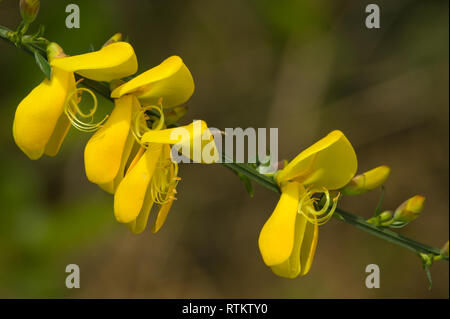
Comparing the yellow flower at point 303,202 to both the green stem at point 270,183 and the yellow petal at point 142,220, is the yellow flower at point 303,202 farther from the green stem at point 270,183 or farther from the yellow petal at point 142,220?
the yellow petal at point 142,220

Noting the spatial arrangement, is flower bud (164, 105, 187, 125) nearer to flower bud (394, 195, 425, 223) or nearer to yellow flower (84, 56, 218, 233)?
yellow flower (84, 56, 218, 233)

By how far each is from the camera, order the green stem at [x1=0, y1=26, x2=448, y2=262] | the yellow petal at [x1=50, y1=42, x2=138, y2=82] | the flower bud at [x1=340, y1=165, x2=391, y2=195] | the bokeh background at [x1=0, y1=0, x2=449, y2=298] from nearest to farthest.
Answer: the yellow petal at [x1=50, y1=42, x2=138, y2=82], the green stem at [x1=0, y1=26, x2=448, y2=262], the flower bud at [x1=340, y1=165, x2=391, y2=195], the bokeh background at [x1=0, y1=0, x2=449, y2=298]

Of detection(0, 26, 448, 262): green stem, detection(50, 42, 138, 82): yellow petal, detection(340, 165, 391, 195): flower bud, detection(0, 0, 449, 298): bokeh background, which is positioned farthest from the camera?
detection(0, 0, 449, 298): bokeh background

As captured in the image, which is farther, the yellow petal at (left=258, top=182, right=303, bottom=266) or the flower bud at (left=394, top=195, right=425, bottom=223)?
the flower bud at (left=394, top=195, right=425, bottom=223)

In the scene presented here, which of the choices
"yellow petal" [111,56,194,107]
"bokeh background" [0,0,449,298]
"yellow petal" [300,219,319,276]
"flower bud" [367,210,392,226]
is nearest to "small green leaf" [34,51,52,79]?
"yellow petal" [111,56,194,107]

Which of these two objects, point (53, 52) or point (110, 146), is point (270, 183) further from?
point (53, 52)

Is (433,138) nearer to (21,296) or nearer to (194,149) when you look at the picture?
(21,296)
